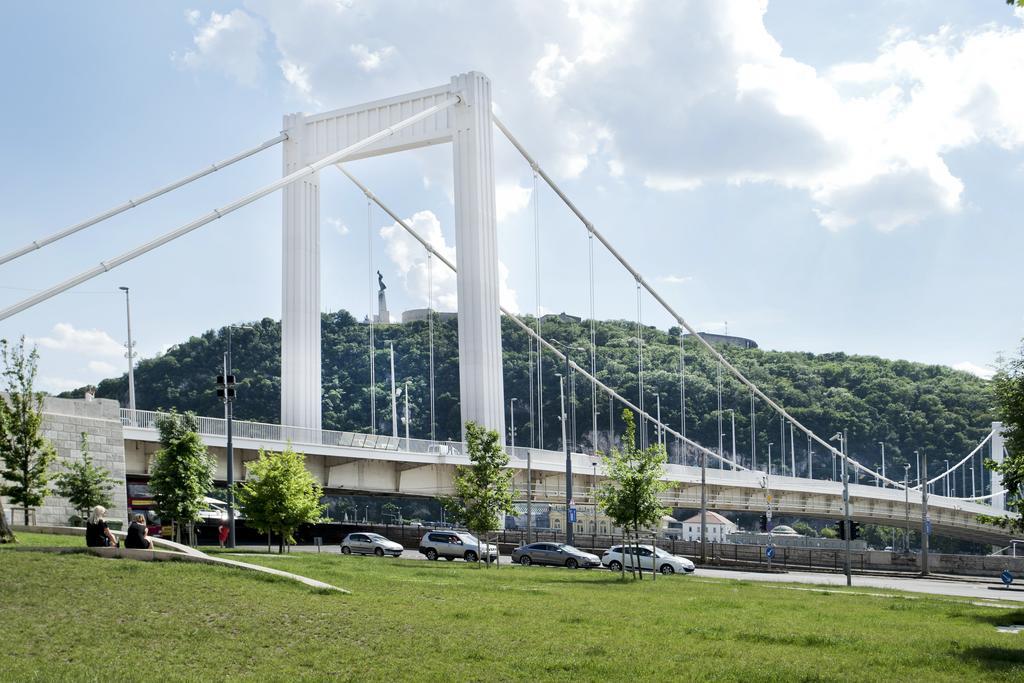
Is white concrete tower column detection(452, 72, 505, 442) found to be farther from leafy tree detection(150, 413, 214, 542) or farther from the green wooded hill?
the green wooded hill

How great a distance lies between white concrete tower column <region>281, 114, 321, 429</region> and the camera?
48281mm

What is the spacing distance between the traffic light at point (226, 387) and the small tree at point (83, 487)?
230 inches

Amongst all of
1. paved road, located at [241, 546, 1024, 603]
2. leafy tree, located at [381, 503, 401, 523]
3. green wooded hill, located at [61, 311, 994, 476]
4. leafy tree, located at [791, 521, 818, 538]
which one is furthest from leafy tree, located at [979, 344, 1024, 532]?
leafy tree, located at [791, 521, 818, 538]

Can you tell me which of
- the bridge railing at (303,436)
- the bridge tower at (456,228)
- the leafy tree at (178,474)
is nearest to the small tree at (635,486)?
the bridge railing at (303,436)

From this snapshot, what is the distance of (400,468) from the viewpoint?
172 feet

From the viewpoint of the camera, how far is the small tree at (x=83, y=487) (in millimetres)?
31578

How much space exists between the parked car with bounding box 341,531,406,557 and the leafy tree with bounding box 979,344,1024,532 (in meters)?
24.9

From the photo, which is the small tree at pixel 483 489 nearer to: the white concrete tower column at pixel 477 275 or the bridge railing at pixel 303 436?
the bridge railing at pixel 303 436

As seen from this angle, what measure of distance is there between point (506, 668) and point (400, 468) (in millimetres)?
39500

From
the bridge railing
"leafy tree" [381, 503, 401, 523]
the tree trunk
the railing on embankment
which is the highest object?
the bridge railing

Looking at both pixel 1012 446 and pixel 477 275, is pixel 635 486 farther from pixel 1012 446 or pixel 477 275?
pixel 477 275

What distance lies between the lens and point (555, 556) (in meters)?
44.5

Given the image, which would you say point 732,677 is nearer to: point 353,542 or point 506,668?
point 506,668

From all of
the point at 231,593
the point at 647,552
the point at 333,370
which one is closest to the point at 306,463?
the point at 647,552
